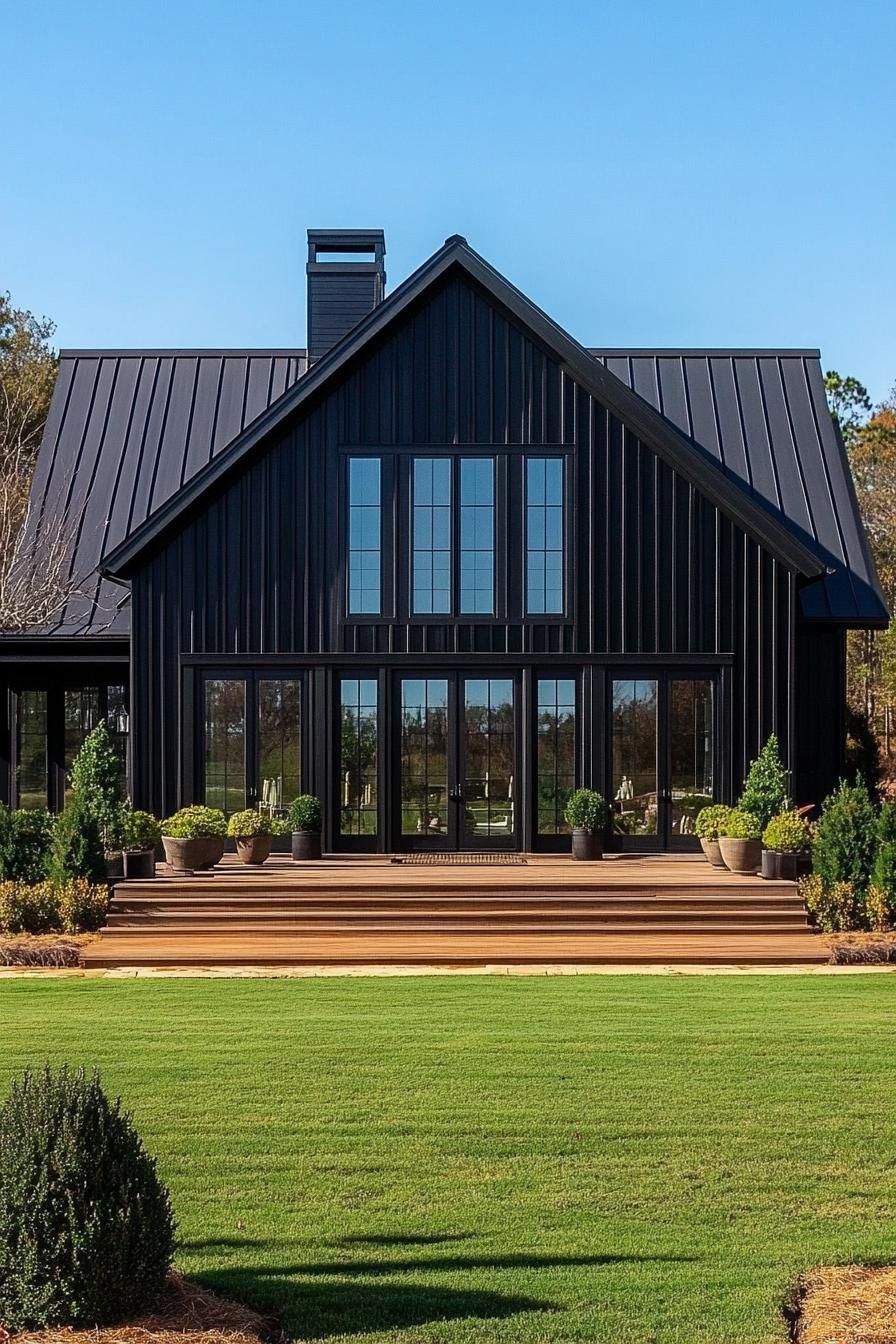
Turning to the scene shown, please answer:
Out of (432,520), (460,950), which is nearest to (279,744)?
(432,520)

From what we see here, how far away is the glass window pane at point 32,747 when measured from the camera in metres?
21.1

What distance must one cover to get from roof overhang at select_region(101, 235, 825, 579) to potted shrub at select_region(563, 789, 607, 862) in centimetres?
392

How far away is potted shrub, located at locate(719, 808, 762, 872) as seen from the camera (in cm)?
1667

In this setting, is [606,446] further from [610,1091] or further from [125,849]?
[610,1091]

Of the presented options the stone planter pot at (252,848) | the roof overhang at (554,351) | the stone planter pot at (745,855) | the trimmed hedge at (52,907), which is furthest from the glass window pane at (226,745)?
the stone planter pot at (745,855)

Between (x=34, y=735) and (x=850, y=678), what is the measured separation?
1136 inches

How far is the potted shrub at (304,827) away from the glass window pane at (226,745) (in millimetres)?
961

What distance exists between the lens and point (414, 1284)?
5.75 m

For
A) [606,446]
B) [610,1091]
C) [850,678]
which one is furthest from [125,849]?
[850,678]

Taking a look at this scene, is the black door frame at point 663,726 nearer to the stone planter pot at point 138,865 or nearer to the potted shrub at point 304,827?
the potted shrub at point 304,827

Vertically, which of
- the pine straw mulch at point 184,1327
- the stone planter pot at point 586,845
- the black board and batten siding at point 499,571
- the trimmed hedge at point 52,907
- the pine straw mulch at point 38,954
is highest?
the black board and batten siding at point 499,571

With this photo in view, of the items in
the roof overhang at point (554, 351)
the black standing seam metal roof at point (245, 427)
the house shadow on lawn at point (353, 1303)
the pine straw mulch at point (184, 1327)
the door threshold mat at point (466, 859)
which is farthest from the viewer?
the black standing seam metal roof at point (245, 427)

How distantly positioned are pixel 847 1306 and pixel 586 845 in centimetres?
1245

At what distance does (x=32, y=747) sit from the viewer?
69.5 ft
